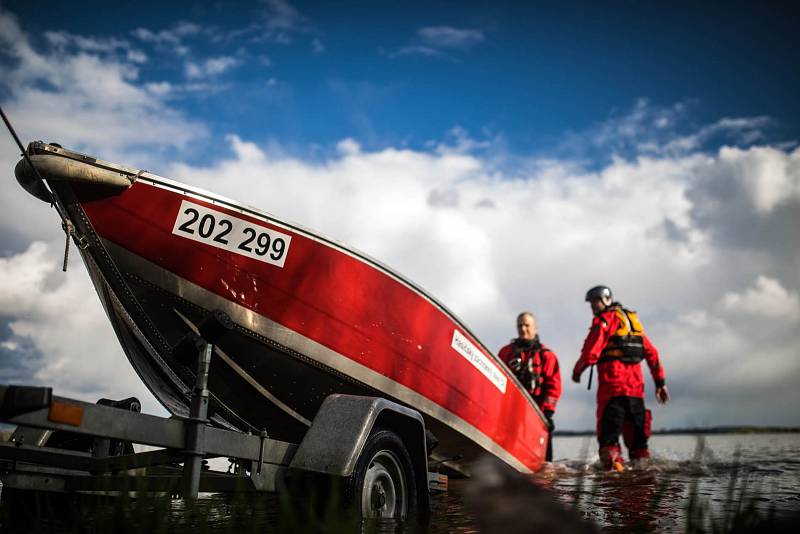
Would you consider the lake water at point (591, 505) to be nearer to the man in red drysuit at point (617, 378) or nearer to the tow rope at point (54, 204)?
the man in red drysuit at point (617, 378)

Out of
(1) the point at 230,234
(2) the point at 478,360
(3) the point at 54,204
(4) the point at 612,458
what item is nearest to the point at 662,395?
(4) the point at 612,458

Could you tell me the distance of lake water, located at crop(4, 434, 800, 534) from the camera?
1.90 meters

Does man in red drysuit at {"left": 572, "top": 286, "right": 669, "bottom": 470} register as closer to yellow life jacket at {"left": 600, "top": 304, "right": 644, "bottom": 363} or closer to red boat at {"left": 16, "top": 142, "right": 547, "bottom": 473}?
yellow life jacket at {"left": 600, "top": 304, "right": 644, "bottom": 363}

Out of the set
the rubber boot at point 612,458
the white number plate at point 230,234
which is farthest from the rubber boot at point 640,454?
the white number plate at point 230,234

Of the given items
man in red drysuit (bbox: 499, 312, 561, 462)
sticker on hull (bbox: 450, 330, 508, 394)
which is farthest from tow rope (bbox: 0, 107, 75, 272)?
man in red drysuit (bbox: 499, 312, 561, 462)

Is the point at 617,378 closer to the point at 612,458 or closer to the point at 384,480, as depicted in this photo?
the point at 612,458

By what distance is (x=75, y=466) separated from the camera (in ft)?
10.9

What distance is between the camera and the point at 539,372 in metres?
7.91

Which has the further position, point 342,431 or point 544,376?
point 544,376

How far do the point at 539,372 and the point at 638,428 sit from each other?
1.33 metres

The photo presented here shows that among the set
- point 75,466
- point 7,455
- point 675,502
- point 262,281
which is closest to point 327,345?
point 262,281

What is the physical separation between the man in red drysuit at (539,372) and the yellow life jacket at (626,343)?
68 cm

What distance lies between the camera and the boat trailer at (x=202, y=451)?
8.70ft

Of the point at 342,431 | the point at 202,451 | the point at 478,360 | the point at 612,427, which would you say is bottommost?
the point at 202,451
